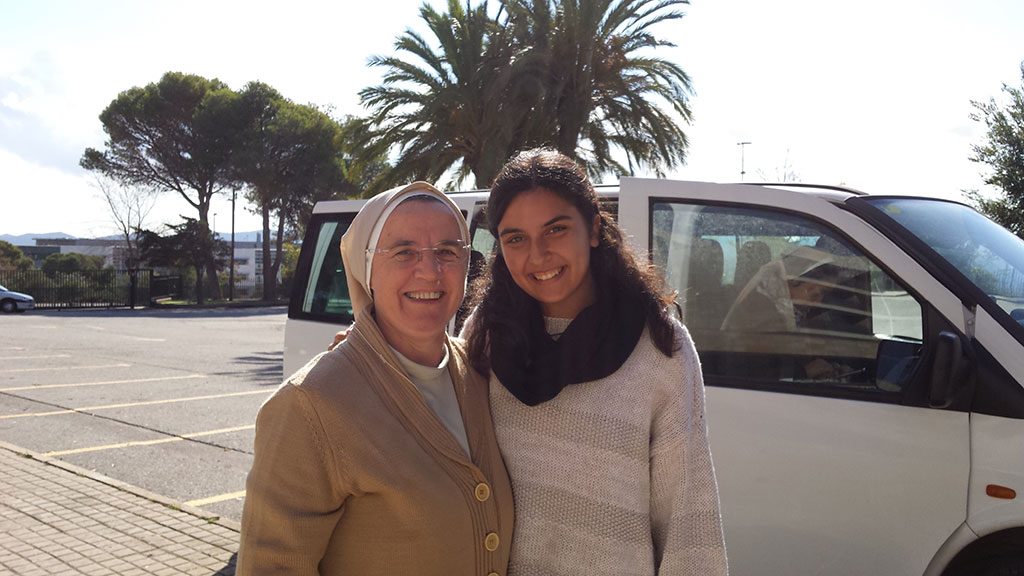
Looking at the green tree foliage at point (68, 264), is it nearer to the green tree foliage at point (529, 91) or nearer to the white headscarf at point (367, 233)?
the green tree foliage at point (529, 91)

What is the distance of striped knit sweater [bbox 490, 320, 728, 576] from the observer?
1.91 meters

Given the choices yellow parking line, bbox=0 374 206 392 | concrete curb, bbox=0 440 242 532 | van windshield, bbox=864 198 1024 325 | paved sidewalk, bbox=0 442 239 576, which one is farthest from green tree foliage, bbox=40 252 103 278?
van windshield, bbox=864 198 1024 325

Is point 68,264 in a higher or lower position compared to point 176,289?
higher

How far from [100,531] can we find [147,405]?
5444 millimetres

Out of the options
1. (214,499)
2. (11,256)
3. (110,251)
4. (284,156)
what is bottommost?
(214,499)

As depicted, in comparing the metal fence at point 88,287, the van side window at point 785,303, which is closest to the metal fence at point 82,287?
the metal fence at point 88,287

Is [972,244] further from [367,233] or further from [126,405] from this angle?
[126,405]

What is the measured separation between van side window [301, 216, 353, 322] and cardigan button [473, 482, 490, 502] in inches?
131

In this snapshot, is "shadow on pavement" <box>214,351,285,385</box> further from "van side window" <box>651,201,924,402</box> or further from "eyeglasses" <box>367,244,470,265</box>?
"eyeglasses" <box>367,244,470,265</box>

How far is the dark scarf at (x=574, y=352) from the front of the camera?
6.47 ft

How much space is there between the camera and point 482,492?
6.07 feet

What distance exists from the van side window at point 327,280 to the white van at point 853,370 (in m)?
2.01

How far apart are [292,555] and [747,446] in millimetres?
2116

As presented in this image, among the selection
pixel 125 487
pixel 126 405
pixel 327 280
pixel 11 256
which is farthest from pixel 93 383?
pixel 11 256
